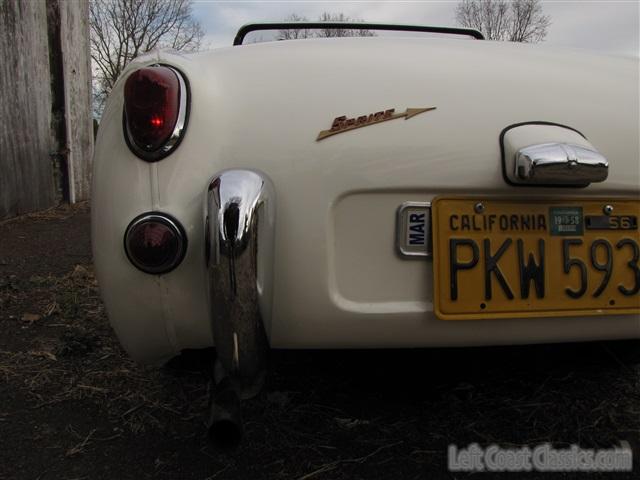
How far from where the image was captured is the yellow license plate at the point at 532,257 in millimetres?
1502

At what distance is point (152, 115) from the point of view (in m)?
1.45

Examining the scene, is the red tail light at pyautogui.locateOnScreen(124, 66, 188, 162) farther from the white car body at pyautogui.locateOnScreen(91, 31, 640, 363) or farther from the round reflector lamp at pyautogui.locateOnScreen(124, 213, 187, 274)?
the round reflector lamp at pyautogui.locateOnScreen(124, 213, 187, 274)

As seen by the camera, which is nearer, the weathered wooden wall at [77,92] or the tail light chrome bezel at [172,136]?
the tail light chrome bezel at [172,136]

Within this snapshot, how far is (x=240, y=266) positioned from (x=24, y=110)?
5.82 meters

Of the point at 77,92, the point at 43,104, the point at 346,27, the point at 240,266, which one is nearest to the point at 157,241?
the point at 240,266

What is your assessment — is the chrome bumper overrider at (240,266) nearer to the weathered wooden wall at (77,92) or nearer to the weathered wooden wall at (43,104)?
the weathered wooden wall at (43,104)

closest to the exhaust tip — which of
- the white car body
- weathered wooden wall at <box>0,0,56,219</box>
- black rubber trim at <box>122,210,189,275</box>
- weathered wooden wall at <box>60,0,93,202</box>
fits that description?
the white car body

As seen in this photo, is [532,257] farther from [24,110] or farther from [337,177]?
[24,110]

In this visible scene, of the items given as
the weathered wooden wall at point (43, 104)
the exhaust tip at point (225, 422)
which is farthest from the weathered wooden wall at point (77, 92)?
the exhaust tip at point (225, 422)

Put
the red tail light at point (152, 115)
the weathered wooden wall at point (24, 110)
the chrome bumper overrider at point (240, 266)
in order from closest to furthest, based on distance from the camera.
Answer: the chrome bumper overrider at point (240, 266)
the red tail light at point (152, 115)
the weathered wooden wall at point (24, 110)

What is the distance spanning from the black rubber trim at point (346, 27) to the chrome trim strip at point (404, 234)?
1080 mm

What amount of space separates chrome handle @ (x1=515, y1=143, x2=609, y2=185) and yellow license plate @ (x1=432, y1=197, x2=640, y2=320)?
9 cm

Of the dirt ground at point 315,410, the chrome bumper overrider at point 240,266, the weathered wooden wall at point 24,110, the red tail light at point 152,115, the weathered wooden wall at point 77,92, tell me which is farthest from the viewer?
the weathered wooden wall at point 77,92

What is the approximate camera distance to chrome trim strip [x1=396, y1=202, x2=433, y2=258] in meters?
1.51
